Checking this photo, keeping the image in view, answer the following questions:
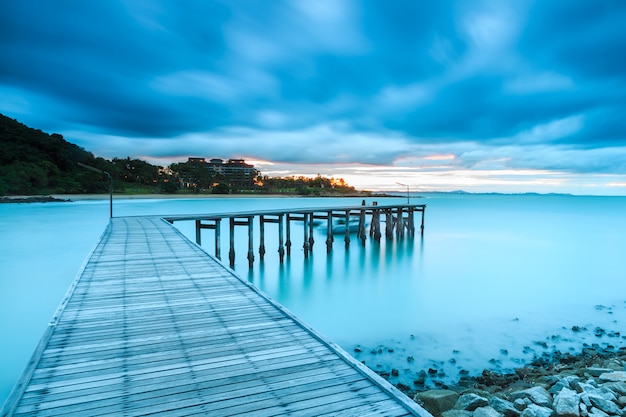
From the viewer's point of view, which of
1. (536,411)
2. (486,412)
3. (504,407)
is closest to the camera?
(486,412)

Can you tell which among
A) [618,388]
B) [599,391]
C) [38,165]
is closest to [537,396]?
[599,391]

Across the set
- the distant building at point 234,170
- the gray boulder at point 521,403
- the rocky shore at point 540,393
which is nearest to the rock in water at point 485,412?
the rocky shore at point 540,393

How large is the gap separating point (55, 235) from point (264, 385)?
25696 millimetres

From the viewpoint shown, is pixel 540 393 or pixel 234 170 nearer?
pixel 540 393

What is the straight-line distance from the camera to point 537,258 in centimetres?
1905

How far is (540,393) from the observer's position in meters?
4.79

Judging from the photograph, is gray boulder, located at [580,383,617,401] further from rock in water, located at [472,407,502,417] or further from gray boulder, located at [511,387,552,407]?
rock in water, located at [472,407,502,417]

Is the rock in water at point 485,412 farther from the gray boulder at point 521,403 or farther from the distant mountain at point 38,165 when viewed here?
the distant mountain at point 38,165

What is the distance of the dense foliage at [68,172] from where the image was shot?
58.2 metres

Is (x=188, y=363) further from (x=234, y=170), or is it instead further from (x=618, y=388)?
(x=234, y=170)

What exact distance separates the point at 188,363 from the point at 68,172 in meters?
80.2

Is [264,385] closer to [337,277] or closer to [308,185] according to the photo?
[337,277]

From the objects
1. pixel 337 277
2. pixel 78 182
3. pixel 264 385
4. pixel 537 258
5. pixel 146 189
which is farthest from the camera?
pixel 146 189

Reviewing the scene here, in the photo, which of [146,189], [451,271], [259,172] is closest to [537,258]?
[451,271]
